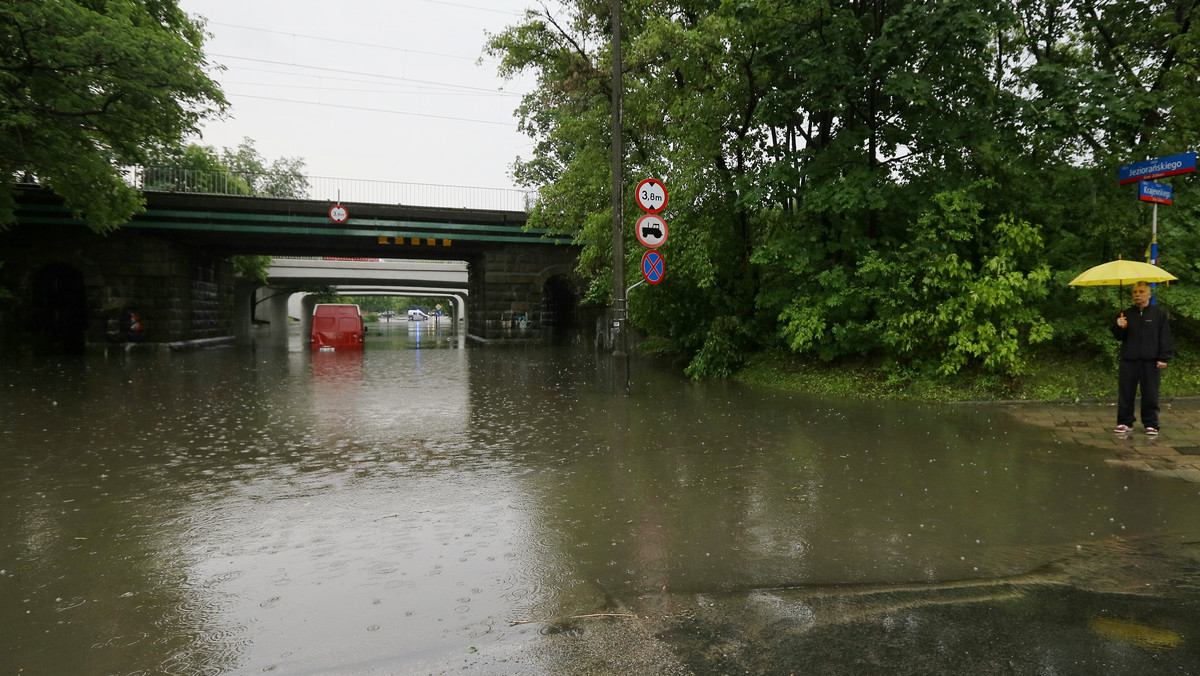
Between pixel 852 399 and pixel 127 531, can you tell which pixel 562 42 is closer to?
pixel 852 399

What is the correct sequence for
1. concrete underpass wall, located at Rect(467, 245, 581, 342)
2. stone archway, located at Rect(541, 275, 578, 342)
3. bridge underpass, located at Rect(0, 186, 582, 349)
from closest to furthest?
bridge underpass, located at Rect(0, 186, 582, 349)
concrete underpass wall, located at Rect(467, 245, 581, 342)
stone archway, located at Rect(541, 275, 578, 342)

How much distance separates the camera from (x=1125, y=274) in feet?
27.6

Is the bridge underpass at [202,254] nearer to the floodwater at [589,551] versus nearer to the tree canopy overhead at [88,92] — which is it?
the tree canopy overhead at [88,92]

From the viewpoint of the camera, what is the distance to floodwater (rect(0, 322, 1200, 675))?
3.17 m

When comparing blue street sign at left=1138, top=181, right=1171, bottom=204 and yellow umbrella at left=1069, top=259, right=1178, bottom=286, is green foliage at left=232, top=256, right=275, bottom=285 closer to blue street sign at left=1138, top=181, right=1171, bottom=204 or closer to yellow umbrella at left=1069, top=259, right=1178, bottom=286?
yellow umbrella at left=1069, top=259, right=1178, bottom=286

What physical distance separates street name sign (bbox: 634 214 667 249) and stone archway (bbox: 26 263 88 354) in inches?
1035

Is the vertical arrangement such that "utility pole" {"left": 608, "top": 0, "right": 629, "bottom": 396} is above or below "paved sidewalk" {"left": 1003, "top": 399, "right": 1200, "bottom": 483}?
above

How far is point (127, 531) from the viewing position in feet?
16.0

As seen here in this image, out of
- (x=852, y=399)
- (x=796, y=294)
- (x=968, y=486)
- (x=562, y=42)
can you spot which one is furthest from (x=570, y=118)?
(x=968, y=486)

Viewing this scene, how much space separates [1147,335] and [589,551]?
7701 mm

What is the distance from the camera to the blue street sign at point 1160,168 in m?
9.17

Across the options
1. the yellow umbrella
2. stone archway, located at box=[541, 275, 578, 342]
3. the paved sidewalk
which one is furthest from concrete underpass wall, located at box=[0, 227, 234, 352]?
Result: the yellow umbrella

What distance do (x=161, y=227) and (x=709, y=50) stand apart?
2373cm

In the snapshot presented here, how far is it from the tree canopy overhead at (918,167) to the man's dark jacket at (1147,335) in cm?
213
